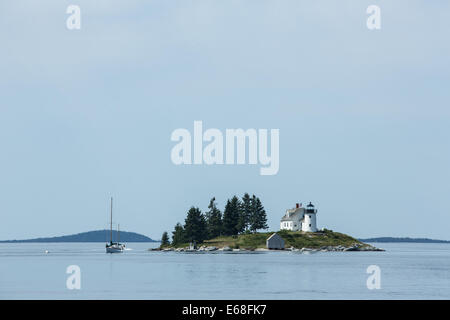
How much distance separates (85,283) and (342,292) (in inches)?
1225

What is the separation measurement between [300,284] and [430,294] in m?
17.1

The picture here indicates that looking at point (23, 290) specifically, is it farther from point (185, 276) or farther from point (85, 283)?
point (185, 276)

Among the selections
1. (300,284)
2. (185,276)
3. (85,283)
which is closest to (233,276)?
(185,276)
